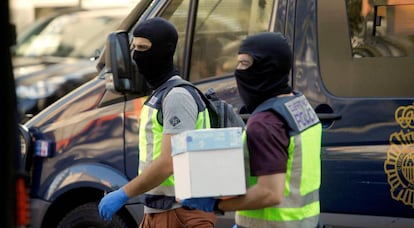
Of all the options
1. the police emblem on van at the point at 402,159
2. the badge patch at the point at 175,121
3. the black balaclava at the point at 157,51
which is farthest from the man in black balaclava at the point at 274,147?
the police emblem on van at the point at 402,159

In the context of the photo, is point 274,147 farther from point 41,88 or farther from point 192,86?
point 41,88

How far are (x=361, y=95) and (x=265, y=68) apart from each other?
1749 mm

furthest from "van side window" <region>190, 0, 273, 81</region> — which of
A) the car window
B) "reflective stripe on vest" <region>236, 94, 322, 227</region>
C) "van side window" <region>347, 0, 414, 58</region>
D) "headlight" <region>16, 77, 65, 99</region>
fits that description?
the car window

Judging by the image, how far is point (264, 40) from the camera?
333cm

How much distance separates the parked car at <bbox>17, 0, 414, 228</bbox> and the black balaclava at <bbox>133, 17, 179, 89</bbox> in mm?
993

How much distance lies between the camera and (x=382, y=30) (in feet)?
16.1

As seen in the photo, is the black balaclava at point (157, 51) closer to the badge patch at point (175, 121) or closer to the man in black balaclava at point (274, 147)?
the badge patch at point (175, 121)

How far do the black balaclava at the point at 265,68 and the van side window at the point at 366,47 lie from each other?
166cm

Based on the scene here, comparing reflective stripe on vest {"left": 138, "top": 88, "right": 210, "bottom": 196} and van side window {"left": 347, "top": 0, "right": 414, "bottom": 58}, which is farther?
van side window {"left": 347, "top": 0, "right": 414, "bottom": 58}

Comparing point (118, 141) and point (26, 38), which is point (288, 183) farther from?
point (26, 38)

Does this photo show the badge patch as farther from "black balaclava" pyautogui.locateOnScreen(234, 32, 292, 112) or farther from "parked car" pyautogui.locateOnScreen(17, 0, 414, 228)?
"parked car" pyautogui.locateOnScreen(17, 0, 414, 228)

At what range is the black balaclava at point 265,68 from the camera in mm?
3307

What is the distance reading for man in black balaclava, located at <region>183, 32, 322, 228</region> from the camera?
3.17 meters

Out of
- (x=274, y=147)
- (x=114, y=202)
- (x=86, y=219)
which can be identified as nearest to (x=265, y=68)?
(x=274, y=147)
